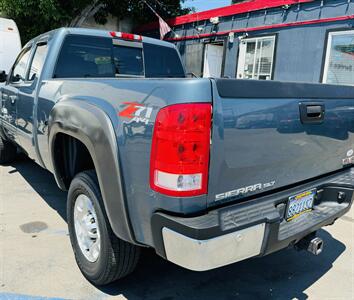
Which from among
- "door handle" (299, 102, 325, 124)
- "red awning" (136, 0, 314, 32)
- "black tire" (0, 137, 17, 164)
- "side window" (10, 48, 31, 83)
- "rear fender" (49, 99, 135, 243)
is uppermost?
"red awning" (136, 0, 314, 32)

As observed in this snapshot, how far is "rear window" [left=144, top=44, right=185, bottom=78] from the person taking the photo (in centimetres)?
427

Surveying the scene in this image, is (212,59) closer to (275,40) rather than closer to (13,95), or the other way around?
(275,40)

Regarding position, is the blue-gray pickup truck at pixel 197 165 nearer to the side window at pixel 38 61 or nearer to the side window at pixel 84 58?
the side window at pixel 84 58

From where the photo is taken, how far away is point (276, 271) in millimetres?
2973

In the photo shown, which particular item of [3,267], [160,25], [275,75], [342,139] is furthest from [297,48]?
[3,267]

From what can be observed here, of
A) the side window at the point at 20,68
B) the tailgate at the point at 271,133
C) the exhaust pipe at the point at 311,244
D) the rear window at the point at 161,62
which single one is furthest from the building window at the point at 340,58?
the side window at the point at 20,68

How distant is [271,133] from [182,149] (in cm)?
63

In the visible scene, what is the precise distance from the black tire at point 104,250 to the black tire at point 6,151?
11.7ft

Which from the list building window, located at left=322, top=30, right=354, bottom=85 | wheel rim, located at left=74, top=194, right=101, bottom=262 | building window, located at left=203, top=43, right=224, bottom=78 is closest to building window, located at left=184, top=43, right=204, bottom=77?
building window, located at left=203, top=43, right=224, bottom=78

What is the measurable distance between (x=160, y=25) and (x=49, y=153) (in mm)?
11447

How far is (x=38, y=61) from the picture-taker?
3.83 m

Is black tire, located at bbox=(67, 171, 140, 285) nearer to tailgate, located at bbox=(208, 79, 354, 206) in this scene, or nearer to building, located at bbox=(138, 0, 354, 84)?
tailgate, located at bbox=(208, 79, 354, 206)

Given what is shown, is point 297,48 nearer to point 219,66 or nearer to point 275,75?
point 275,75

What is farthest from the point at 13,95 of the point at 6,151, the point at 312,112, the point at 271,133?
the point at 312,112
